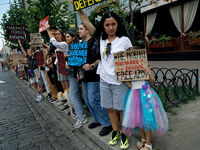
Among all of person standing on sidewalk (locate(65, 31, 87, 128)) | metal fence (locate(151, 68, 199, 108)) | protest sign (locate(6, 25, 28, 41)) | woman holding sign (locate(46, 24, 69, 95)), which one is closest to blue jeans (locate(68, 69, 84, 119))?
person standing on sidewalk (locate(65, 31, 87, 128))

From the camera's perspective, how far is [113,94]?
225cm

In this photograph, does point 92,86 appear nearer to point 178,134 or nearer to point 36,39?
point 178,134

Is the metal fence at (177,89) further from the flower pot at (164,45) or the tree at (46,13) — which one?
the flower pot at (164,45)

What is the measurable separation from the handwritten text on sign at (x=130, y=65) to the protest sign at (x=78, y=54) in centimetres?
90

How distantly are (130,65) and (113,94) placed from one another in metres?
0.49

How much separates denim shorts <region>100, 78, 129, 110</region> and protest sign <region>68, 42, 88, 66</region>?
0.77 m

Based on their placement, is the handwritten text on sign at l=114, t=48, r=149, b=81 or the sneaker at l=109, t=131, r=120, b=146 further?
the sneaker at l=109, t=131, r=120, b=146

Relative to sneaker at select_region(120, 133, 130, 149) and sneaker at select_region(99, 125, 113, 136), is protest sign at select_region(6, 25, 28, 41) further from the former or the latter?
sneaker at select_region(120, 133, 130, 149)

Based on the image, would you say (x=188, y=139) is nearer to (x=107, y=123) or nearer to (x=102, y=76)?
(x=107, y=123)

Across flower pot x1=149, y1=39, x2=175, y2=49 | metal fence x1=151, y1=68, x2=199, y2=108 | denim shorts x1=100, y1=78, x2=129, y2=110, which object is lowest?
metal fence x1=151, y1=68, x2=199, y2=108

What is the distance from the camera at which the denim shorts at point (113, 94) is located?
2193 mm

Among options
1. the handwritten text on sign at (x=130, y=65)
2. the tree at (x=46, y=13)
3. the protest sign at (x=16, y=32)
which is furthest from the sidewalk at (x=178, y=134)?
the protest sign at (x=16, y=32)

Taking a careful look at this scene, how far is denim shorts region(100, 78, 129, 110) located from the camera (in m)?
2.19

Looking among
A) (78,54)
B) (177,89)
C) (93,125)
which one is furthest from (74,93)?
(177,89)
